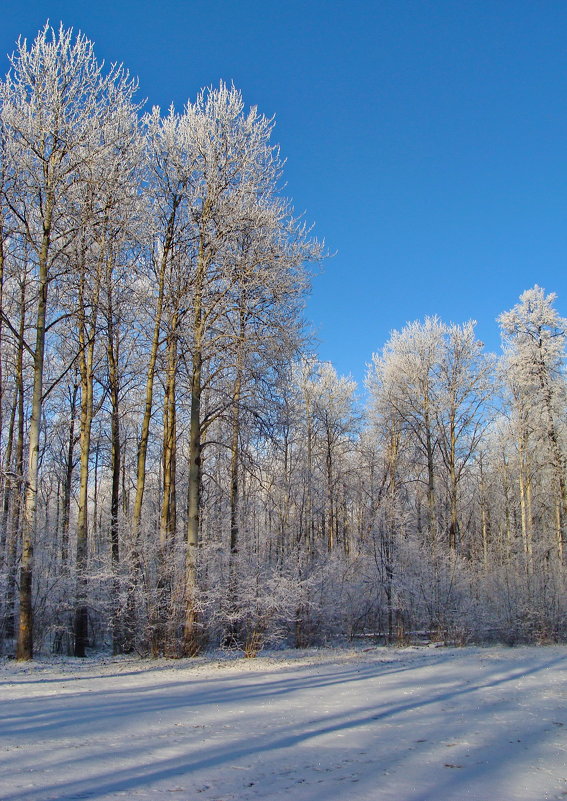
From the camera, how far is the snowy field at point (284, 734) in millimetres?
4461

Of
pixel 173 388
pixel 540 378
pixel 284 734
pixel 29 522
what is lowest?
pixel 284 734

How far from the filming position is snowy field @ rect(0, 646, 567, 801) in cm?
446

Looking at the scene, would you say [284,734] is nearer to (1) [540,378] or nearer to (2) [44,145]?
(2) [44,145]

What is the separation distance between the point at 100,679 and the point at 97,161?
10.9 meters

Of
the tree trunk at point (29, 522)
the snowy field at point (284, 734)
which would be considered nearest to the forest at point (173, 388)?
the tree trunk at point (29, 522)

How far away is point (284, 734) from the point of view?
615 centimetres

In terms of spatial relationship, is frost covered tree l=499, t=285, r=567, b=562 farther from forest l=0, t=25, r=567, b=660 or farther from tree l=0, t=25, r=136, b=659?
tree l=0, t=25, r=136, b=659

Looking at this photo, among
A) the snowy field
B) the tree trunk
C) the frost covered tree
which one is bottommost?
the snowy field

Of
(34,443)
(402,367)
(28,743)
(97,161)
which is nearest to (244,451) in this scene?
(34,443)

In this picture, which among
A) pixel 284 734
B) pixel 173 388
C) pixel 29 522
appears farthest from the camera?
pixel 173 388


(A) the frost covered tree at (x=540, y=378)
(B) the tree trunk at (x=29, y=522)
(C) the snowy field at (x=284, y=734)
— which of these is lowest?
(C) the snowy field at (x=284, y=734)

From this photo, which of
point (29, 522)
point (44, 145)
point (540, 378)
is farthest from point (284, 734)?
point (540, 378)

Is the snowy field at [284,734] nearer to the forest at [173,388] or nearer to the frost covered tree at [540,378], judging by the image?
the forest at [173,388]

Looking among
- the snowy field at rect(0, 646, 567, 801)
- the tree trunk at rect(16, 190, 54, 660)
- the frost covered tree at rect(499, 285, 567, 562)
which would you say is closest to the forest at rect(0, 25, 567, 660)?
the tree trunk at rect(16, 190, 54, 660)
